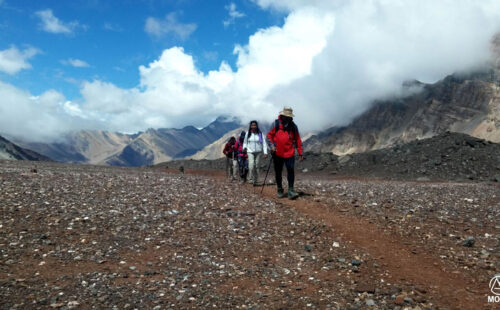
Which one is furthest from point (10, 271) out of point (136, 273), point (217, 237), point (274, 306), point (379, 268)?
point (379, 268)

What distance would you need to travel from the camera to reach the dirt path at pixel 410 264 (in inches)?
257

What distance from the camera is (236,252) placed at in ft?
28.5

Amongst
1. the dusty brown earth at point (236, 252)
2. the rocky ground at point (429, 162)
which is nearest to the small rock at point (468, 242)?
the dusty brown earth at point (236, 252)

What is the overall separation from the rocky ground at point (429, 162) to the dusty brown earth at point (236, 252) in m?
23.1

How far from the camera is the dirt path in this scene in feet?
21.4

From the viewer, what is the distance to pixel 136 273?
24.2ft

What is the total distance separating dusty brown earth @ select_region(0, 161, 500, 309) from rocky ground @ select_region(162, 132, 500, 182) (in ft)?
75.8

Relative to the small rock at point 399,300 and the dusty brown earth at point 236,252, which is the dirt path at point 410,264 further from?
the small rock at point 399,300

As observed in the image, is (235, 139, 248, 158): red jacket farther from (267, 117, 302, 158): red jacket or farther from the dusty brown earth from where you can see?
the dusty brown earth

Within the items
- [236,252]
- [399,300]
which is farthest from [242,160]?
[399,300]

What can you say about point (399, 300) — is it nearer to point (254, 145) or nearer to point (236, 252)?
point (236, 252)

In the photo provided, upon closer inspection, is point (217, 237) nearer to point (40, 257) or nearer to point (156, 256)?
point (156, 256)

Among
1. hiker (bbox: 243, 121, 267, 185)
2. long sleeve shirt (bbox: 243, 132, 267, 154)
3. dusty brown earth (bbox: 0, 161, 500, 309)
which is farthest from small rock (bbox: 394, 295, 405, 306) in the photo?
long sleeve shirt (bbox: 243, 132, 267, 154)

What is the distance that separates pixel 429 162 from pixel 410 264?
31.9 meters
